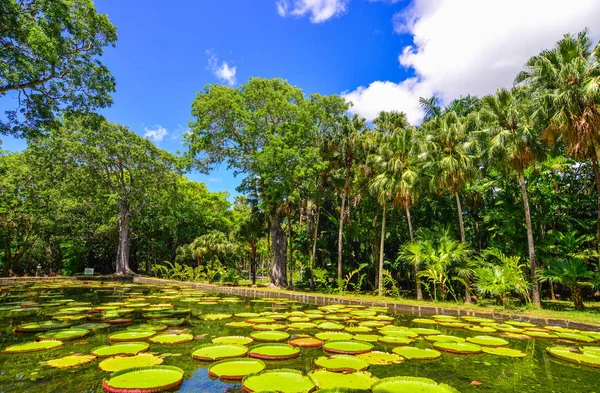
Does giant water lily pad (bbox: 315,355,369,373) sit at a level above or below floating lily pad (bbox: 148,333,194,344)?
above

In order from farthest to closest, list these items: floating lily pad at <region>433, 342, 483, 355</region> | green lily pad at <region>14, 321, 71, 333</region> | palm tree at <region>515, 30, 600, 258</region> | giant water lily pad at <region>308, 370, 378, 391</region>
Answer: palm tree at <region>515, 30, 600, 258</region> < green lily pad at <region>14, 321, 71, 333</region> < floating lily pad at <region>433, 342, 483, 355</region> < giant water lily pad at <region>308, 370, 378, 391</region>

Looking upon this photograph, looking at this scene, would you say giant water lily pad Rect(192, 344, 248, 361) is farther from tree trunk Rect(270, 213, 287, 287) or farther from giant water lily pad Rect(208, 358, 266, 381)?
tree trunk Rect(270, 213, 287, 287)

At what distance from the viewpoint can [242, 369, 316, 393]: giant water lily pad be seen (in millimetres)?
3410

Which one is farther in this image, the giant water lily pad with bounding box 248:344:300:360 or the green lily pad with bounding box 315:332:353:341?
the green lily pad with bounding box 315:332:353:341

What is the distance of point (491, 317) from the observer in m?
9.44

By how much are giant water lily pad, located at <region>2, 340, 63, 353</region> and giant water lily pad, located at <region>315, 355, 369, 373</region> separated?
14.1 feet

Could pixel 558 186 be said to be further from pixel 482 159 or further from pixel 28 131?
pixel 28 131

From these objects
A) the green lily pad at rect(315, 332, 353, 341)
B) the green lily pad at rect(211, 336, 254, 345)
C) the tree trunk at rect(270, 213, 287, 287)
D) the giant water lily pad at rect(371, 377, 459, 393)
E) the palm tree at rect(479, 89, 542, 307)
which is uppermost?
the palm tree at rect(479, 89, 542, 307)

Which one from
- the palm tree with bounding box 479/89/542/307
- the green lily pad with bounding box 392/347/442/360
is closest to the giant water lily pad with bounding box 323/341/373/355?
the green lily pad with bounding box 392/347/442/360

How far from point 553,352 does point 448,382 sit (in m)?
2.84

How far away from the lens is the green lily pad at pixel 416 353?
15.9ft

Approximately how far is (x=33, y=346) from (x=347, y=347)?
5.03 metres

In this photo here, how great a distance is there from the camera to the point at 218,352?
4.79 meters

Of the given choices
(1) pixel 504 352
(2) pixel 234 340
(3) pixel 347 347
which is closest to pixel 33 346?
(2) pixel 234 340
